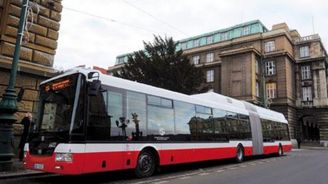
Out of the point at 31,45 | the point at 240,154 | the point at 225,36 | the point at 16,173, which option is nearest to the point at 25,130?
the point at 16,173

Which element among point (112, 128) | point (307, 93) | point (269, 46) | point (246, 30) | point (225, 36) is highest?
point (246, 30)

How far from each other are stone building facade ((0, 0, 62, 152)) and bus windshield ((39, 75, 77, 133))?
15.5ft

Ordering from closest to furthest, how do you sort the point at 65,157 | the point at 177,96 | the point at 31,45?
the point at 65,157, the point at 177,96, the point at 31,45

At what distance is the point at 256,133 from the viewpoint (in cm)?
1919

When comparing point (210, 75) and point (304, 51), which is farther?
point (210, 75)

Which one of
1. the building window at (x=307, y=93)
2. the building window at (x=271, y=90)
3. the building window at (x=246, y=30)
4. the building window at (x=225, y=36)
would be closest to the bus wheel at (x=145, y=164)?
the building window at (x=271, y=90)

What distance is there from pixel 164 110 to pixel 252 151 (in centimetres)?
841

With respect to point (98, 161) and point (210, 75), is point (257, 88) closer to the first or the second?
point (210, 75)

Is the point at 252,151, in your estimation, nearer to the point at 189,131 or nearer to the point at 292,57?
the point at 189,131

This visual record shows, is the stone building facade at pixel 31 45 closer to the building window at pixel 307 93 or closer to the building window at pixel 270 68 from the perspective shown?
the building window at pixel 270 68

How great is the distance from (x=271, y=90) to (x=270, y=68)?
370cm

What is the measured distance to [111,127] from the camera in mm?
9555

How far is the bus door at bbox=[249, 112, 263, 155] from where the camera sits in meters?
18.9

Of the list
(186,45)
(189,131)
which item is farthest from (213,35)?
(189,131)
